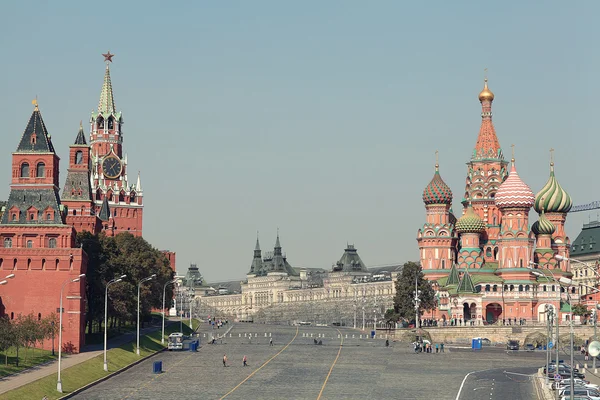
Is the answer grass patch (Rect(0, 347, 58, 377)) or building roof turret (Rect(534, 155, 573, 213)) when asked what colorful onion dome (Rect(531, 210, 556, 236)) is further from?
grass patch (Rect(0, 347, 58, 377))

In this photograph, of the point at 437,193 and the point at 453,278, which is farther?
the point at 437,193

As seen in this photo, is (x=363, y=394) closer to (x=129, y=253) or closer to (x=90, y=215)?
(x=129, y=253)

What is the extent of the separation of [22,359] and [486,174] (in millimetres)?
118839

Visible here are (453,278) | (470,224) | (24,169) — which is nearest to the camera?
(24,169)

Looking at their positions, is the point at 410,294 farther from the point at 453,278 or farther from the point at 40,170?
the point at 40,170

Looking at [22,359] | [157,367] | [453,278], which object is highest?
[453,278]

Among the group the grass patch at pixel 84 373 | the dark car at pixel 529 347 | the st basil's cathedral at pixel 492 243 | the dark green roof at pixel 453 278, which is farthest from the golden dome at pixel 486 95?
the grass patch at pixel 84 373

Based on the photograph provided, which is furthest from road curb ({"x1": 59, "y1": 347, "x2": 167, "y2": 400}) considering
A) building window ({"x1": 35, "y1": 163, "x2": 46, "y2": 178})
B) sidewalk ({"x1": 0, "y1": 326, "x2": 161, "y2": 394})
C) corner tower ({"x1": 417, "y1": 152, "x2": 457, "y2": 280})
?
corner tower ({"x1": 417, "y1": 152, "x2": 457, "y2": 280})

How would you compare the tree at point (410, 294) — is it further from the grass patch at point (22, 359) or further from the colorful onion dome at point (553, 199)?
the grass patch at point (22, 359)

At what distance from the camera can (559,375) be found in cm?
8294

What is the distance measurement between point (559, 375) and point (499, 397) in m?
7.91

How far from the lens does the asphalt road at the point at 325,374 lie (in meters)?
79.3

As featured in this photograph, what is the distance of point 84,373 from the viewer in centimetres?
8894

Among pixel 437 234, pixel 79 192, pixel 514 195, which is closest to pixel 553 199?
pixel 514 195
